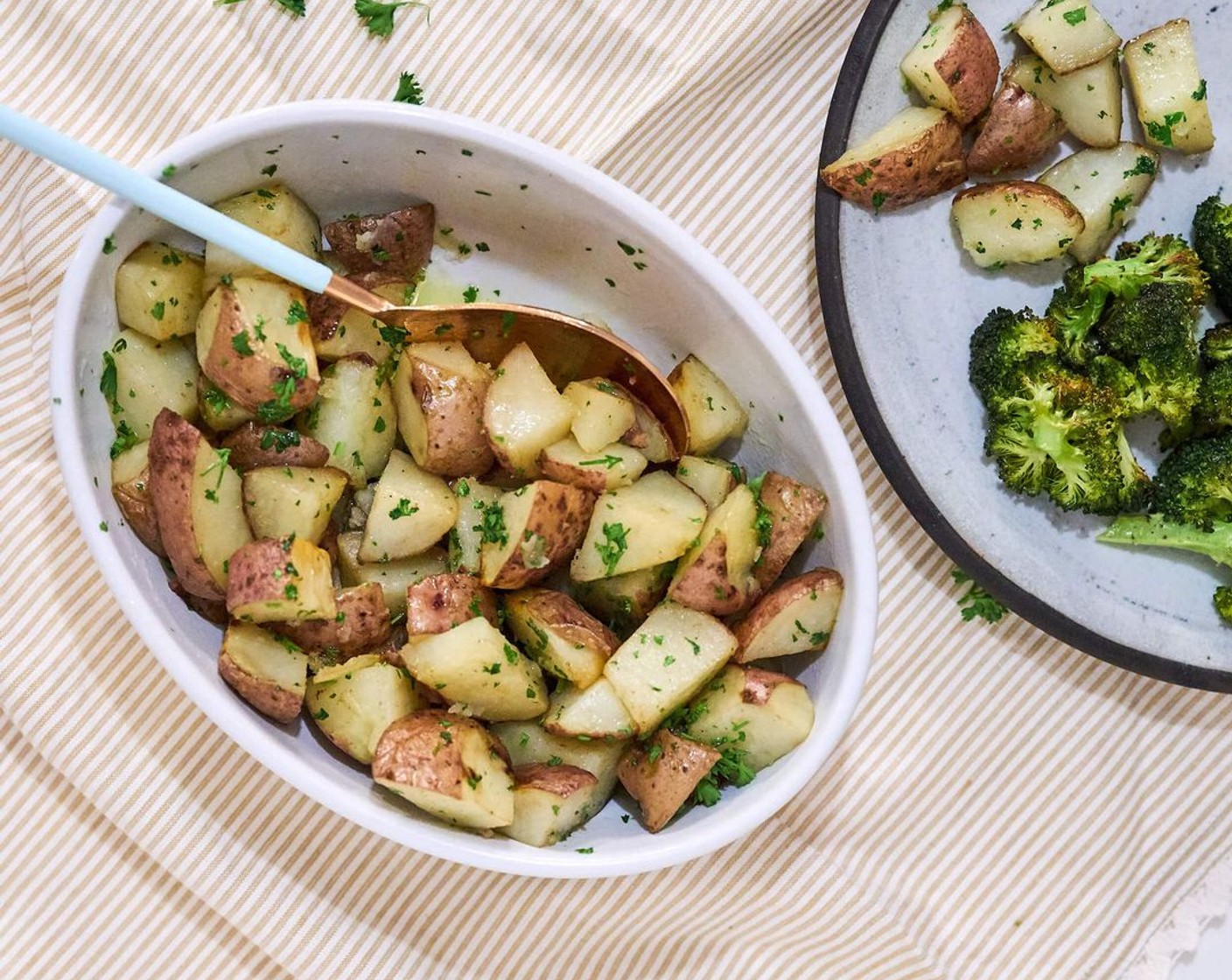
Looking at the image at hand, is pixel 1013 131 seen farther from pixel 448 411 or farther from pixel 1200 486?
pixel 448 411

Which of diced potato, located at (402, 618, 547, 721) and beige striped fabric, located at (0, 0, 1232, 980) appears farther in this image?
beige striped fabric, located at (0, 0, 1232, 980)

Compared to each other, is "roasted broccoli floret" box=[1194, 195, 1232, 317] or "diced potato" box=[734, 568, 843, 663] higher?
"roasted broccoli floret" box=[1194, 195, 1232, 317]

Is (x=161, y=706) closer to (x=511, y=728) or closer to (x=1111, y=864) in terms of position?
(x=511, y=728)

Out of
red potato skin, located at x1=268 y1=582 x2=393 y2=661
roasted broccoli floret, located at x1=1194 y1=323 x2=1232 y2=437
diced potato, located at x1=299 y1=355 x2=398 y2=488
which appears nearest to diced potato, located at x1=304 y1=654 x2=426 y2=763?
red potato skin, located at x1=268 y1=582 x2=393 y2=661

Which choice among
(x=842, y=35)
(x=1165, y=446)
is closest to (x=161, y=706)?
(x=842, y=35)

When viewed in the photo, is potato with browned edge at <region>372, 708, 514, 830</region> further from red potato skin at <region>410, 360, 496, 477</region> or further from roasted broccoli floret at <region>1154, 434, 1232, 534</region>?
roasted broccoli floret at <region>1154, 434, 1232, 534</region>

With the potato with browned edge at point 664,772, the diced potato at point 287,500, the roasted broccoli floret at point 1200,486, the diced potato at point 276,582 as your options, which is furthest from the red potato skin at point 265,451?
the roasted broccoli floret at point 1200,486

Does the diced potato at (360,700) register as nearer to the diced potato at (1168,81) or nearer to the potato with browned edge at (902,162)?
the potato with browned edge at (902,162)

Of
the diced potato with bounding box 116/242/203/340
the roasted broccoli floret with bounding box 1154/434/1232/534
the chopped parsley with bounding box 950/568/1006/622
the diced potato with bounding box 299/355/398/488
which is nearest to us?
the diced potato with bounding box 116/242/203/340
